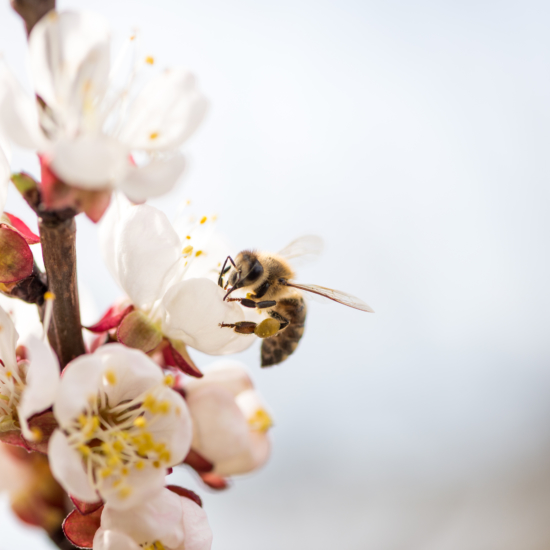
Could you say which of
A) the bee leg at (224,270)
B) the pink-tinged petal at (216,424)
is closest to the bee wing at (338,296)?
the bee leg at (224,270)

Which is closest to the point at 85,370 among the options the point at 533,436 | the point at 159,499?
the point at 159,499

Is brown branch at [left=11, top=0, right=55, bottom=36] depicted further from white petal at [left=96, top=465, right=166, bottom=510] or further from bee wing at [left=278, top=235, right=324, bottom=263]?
bee wing at [left=278, top=235, right=324, bottom=263]

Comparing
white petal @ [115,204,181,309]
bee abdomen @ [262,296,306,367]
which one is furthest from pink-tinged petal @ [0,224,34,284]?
bee abdomen @ [262,296,306,367]

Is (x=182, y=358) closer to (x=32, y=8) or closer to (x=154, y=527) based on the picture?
(x=154, y=527)

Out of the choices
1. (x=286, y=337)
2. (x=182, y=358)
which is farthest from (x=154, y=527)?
(x=286, y=337)

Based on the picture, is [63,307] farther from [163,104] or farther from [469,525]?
[469,525]

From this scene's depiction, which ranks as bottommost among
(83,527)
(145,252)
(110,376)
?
(83,527)
